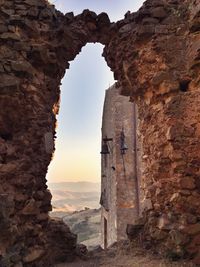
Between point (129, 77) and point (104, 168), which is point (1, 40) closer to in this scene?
point (129, 77)

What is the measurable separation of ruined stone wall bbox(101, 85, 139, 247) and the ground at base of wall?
625cm

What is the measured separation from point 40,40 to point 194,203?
346 centimetres

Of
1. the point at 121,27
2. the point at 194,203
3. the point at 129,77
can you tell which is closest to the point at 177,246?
the point at 194,203

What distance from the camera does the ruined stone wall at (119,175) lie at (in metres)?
11.4

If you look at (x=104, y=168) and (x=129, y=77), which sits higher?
(x=129, y=77)

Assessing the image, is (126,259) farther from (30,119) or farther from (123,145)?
(123,145)

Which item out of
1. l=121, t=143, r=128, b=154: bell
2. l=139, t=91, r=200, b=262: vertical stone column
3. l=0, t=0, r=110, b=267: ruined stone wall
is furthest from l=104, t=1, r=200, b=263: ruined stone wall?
l=121, t=143, r=128, b=154: bell

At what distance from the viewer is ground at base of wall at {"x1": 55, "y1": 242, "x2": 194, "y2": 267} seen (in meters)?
3.79

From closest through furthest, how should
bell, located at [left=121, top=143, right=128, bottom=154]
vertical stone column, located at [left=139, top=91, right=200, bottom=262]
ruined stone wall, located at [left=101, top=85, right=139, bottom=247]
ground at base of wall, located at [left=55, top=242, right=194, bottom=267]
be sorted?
ground at base of wall, located at [left=55, top=242, right=194, bottom=267], vertical stone column, located at [left=139, top=91, right=200, bottom=262], ruined stone wall, located at [left=101, top=85, right=139, bottom=247], bell, located at [left=121, top=143, right=128, bottom=154]

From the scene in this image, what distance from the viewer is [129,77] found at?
16.9ft

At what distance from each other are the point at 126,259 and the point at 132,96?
9.03 ft

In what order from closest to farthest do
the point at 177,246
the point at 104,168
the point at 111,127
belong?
the point at 177,246 < the point at 111,127 < the point at 104,168

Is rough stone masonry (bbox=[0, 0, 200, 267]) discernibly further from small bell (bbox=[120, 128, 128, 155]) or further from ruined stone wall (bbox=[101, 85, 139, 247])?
small bell (bbox=[120, 128, 128, 155])

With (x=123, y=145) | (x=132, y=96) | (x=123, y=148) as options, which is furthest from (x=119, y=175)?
(x=132, y=96)
